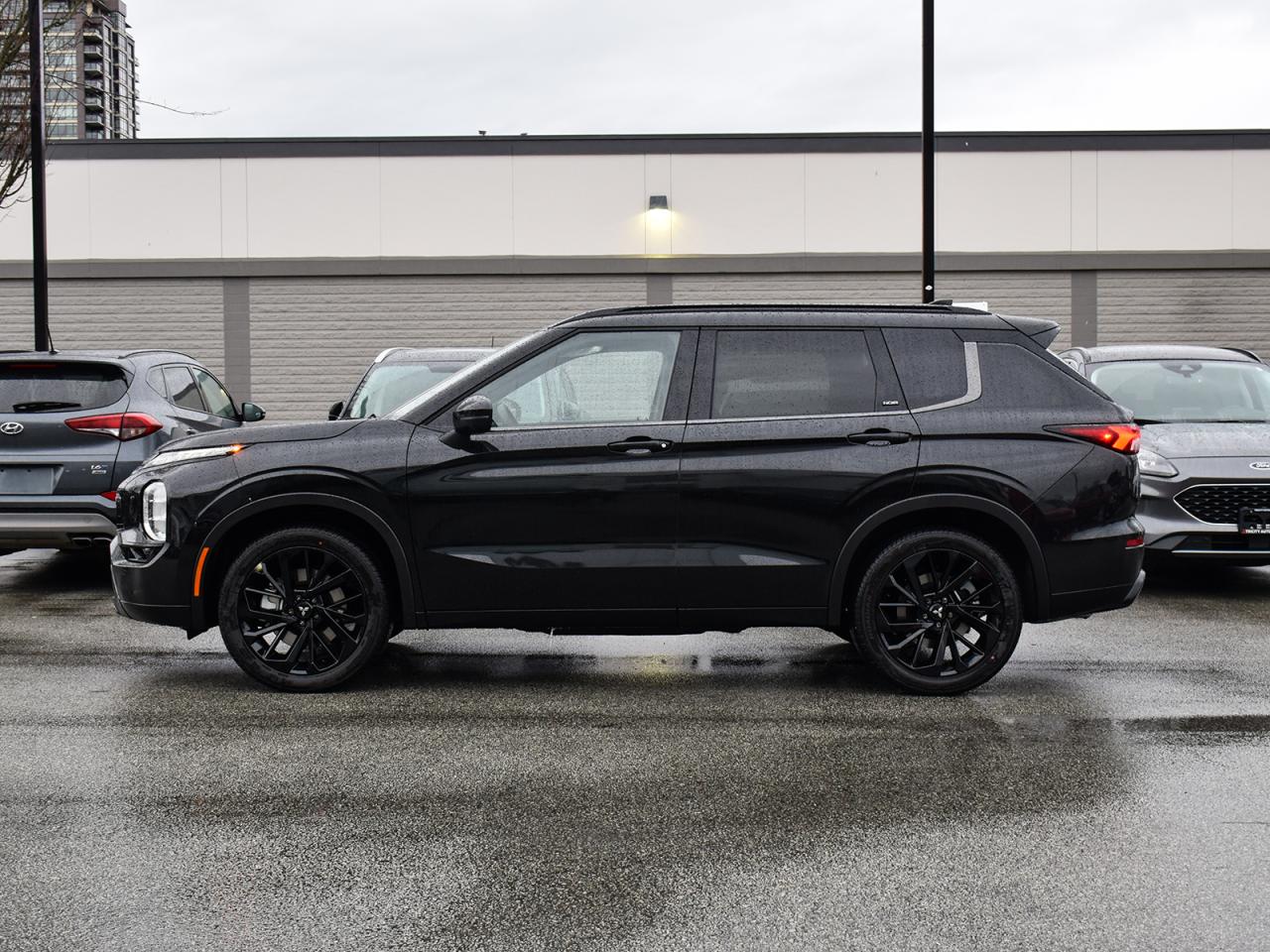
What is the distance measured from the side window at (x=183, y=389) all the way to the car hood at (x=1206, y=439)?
22.9ft

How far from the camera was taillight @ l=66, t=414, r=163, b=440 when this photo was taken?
8742mm

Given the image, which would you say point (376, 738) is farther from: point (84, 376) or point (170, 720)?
point (84, 376)

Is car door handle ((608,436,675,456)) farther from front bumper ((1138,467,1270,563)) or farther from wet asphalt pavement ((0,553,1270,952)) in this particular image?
front bumper ((1138,467,1270,563))

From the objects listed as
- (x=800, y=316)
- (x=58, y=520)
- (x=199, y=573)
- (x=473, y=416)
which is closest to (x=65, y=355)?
(x=58, y=520)

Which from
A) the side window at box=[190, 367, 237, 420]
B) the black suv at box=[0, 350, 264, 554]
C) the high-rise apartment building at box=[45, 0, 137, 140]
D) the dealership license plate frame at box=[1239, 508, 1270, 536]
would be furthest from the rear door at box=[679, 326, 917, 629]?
the high-rise apartment building at box=[45, 0, 137, 140]

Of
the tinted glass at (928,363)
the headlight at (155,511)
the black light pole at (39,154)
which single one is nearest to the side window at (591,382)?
the tinted glass at (928,363)

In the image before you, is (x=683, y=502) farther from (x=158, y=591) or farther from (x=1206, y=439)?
(x=1206, y=439)

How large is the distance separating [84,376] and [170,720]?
4203 millimetres

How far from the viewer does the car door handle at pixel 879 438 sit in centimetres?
601

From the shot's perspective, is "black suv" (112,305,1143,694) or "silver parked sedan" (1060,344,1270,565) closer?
"black suv" (112,305,1143,694)

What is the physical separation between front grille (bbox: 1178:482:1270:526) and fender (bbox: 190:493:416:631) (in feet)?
17.5

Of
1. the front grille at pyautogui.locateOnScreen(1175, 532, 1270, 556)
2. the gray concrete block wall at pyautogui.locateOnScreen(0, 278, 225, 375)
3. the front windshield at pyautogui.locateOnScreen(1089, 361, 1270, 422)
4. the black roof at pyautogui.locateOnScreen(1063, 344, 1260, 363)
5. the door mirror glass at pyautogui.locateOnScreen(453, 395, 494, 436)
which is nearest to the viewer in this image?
the door mirror glass at pyautogui.locateOnScreen(453, 395, 494, 436)

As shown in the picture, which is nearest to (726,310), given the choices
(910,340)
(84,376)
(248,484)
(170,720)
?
(910,340)

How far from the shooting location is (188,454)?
6.13 meters
